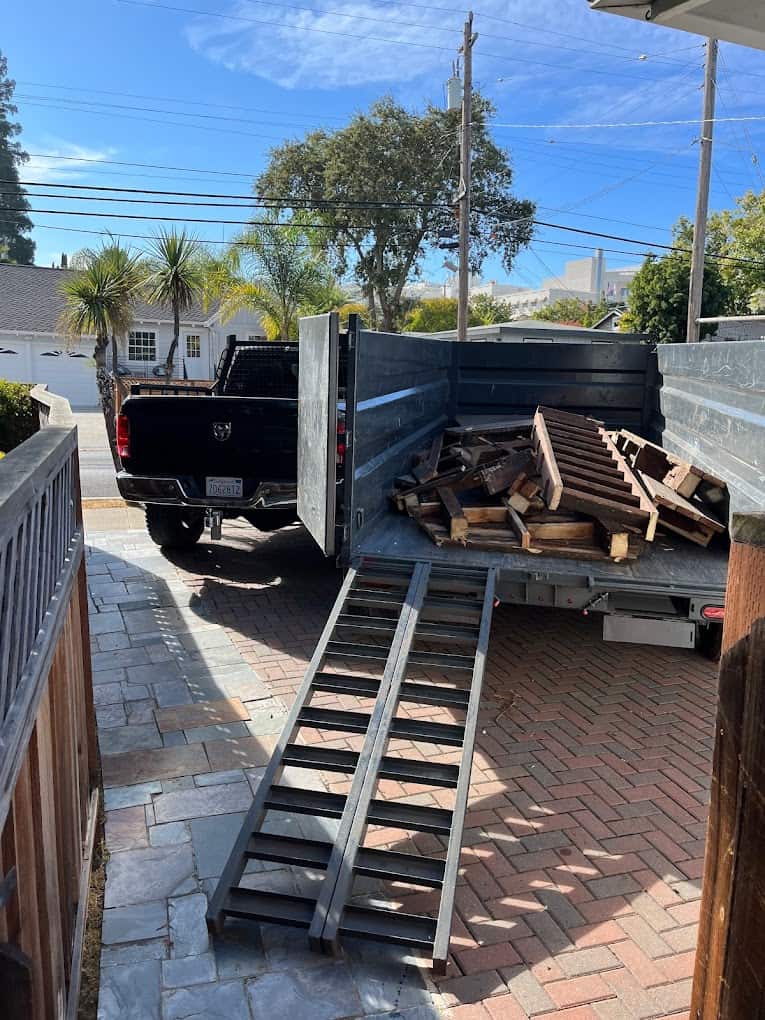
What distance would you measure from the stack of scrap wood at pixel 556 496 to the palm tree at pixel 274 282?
1894cm

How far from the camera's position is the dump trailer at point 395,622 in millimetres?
3199

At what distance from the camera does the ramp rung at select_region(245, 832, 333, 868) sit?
3.21 meters

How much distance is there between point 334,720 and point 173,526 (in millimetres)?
4503

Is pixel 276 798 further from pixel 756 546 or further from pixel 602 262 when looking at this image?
pixel 602 262

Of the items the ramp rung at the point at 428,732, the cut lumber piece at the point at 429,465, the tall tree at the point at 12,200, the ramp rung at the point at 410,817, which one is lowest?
the ramp rung at the point at 410,817

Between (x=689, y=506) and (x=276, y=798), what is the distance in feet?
10.5

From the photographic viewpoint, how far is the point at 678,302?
1191 inches

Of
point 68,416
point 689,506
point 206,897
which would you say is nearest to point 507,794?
point 206,897

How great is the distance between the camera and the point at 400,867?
322 centimetres

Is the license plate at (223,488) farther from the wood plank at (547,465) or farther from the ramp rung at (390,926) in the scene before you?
the ramp rung at (390,926)

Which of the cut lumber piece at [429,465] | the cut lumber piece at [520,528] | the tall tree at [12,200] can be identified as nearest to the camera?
the cut lumber piece at [520,528]

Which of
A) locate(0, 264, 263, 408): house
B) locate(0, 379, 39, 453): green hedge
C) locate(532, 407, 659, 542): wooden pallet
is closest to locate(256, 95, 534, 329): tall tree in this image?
locate(0, 264, 263, 408): house

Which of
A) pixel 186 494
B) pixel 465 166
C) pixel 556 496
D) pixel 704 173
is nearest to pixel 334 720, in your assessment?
pixel 556 496

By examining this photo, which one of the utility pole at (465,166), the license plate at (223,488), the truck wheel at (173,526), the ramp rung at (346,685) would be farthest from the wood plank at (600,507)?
the utility pole at (465,166)
